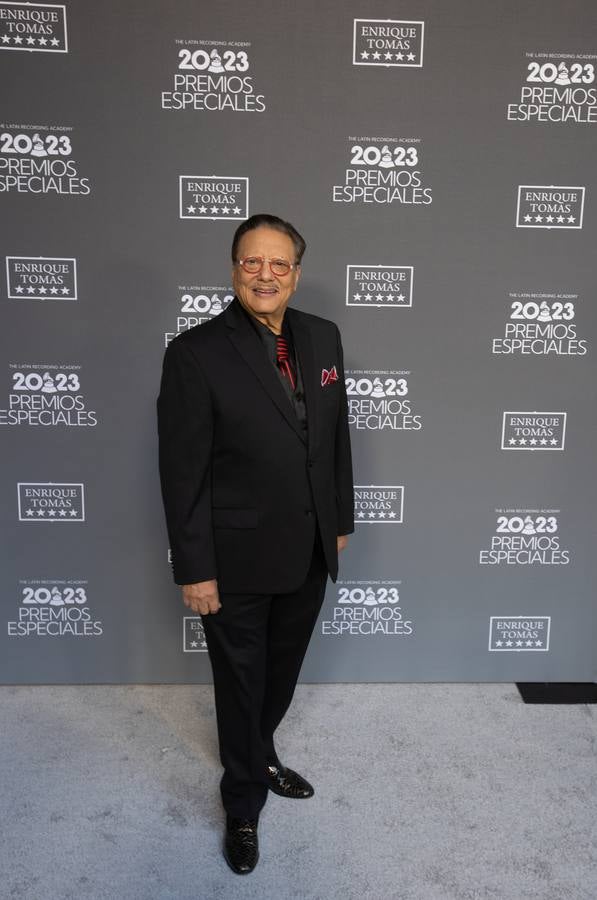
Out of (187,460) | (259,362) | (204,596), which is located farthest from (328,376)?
(204,596)

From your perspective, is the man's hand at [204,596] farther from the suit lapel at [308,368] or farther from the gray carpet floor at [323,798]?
the gray carpet floor at [323,798]

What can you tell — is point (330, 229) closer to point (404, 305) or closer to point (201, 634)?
point (404, 305)

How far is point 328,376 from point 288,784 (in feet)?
4.14

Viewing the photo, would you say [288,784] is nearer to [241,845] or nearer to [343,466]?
[241,845]

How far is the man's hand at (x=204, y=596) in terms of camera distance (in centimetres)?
195

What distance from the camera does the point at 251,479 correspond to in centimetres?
195

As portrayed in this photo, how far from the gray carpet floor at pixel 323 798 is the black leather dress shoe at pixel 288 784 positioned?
1.3 inches

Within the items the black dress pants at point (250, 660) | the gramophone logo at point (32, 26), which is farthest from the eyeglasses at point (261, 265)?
the gramophone logo at point (32, 26)

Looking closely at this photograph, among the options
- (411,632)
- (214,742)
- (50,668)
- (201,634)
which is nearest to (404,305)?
(411,632)

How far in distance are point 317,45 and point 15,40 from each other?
1.01 metres

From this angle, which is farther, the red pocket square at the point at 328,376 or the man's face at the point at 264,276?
the red pocket square at the point at 328,376

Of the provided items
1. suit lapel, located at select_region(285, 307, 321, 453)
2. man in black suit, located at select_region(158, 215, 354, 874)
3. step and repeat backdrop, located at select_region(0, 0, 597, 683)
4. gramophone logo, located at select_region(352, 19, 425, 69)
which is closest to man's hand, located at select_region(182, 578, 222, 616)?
man in black suit, located at select_region(158, 215, 354, 874)

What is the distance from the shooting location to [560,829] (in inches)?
86.4

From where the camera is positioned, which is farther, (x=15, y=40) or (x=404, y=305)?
(x=404, y=305)
